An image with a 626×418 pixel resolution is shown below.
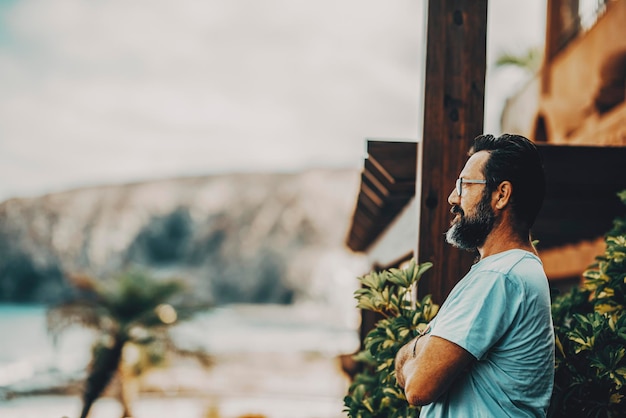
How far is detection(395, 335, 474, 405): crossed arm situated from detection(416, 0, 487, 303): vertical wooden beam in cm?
117

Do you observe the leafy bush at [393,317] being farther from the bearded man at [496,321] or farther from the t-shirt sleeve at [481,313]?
the t-shirt sleeve at [481,313]

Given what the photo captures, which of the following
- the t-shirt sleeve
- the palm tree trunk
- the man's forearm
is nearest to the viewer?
the t-shirt sleeve

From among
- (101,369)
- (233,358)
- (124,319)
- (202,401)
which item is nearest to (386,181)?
(101,369)

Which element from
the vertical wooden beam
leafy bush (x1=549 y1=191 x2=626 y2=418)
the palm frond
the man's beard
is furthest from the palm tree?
the man's beard

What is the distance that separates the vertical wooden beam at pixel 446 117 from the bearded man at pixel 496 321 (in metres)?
1.03

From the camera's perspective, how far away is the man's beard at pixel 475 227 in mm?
2039

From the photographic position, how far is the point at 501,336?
1844mm

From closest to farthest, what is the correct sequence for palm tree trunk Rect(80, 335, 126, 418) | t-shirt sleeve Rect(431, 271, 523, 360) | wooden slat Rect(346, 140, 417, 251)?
t-shirt sleeve Rect(431, 271, 523, 360)
wooden slat Rect(346, 140, 417, 251)
palm tree trunk Rect(80, 335, 126, 418)

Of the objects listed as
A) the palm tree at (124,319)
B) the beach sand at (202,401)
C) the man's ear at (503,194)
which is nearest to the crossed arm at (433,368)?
the man's ear at (503,194)

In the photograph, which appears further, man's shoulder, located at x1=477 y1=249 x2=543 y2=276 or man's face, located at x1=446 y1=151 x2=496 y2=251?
man's face, located at x1=446 y1=151 x2=496 y2=251

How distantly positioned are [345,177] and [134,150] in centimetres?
3829

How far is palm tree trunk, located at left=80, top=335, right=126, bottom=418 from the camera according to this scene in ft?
36.6

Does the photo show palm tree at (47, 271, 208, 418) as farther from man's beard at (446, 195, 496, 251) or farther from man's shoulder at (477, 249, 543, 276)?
man's shoulder at (477, 249, 543, 276)

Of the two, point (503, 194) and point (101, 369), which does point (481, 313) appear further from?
point (101, 369)
